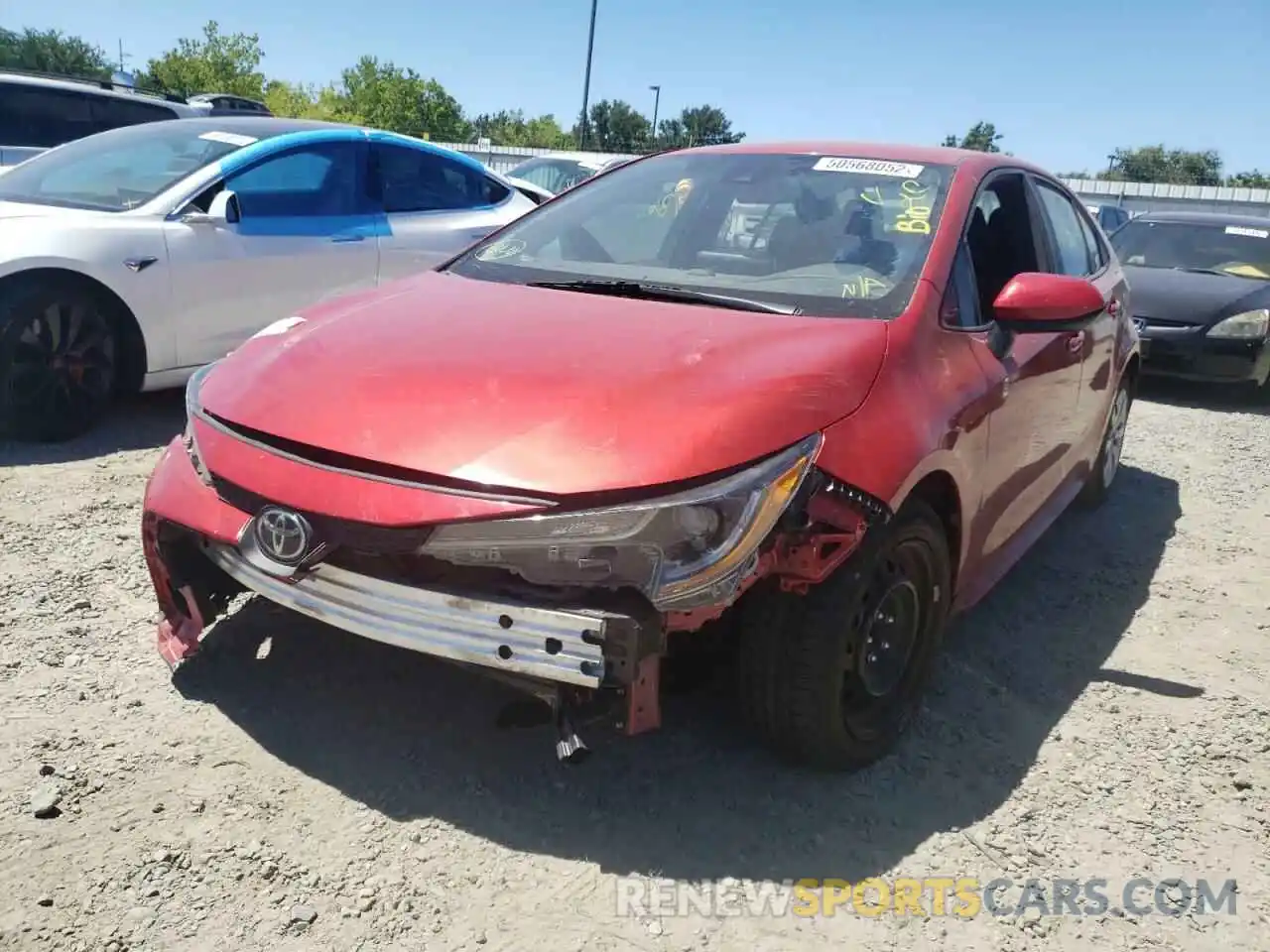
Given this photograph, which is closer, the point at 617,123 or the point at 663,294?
the point at 663,294

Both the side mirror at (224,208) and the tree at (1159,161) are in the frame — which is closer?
the side mirror at (224,208)

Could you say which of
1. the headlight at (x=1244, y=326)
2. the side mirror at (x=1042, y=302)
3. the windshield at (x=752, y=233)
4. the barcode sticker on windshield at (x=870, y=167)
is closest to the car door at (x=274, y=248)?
the windshield at (x=752, y=233)

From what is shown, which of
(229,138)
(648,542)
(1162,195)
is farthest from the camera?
(1162,195)

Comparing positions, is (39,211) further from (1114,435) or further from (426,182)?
(1114,435)

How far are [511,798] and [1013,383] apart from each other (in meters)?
1.83

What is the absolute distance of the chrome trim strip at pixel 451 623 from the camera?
6.63 ft

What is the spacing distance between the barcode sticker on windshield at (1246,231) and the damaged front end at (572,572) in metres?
8.41

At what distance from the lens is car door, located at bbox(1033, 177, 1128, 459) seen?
383 centimetres

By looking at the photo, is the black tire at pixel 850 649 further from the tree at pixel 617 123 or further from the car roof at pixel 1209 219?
the tree at pixel 617 123

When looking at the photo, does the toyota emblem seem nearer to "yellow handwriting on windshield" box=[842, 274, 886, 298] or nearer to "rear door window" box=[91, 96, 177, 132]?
"yellow handwriting on windshield" box=[842, 274, 886, 298]

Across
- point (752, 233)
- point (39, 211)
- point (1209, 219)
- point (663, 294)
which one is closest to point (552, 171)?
point (1209, 219)

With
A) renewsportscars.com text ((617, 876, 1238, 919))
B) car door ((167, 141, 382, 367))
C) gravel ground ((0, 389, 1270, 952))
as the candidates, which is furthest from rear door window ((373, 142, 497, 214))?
renewsportscars.com text ((617, 876, 1238, 919))

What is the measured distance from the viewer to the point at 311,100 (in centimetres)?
5053

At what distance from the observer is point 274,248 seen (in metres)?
5.26
